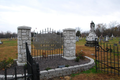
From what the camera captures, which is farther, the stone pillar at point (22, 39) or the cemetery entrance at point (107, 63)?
the stone pillar at point (22, 39)

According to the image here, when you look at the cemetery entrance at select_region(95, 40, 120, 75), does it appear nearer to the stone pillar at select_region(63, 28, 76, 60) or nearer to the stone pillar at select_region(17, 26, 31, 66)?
the stone pillar at select_region(63, 28, 76, 60)

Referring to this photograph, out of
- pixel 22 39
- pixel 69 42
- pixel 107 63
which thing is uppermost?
pixel 22 39

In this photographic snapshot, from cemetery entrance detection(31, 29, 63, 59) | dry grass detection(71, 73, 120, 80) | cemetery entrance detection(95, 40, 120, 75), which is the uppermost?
cemetery entrance detection(31, 29, 63, 59)

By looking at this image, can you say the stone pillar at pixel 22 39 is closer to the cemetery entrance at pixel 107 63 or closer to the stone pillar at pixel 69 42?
the stone pillar at pixel 69 42

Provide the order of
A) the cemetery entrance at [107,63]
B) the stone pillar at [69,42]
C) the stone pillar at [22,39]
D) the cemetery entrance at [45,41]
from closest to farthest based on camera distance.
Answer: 1. the cemetery entrance at [107,63]
2. the stone pillar at [22,39]
3. the cemetery entrance at [45,41]
4. the stone pillar at [69,42]

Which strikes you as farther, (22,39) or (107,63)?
(22,39)

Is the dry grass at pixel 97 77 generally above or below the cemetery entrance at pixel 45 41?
below

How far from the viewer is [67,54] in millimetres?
7035

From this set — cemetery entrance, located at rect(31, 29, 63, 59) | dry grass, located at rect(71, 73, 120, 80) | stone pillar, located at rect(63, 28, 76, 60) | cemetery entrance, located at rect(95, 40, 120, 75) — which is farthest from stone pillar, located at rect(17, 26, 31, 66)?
cemetery entrance, located at rect(95, 40, 120, 75)

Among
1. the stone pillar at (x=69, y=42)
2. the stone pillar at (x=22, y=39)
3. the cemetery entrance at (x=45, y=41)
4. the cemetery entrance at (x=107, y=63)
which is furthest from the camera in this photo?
the stone pillar at (x=69, y=42)

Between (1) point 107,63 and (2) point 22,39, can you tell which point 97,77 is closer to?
(1) point 107,63

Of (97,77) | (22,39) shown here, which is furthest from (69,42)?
(22,39)

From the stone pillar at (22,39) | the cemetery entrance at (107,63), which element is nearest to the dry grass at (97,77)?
the cemetery entrance at (107,63)

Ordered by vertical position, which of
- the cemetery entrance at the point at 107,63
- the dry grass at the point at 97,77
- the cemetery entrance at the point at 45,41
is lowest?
the dry grass at the point at 97,77
